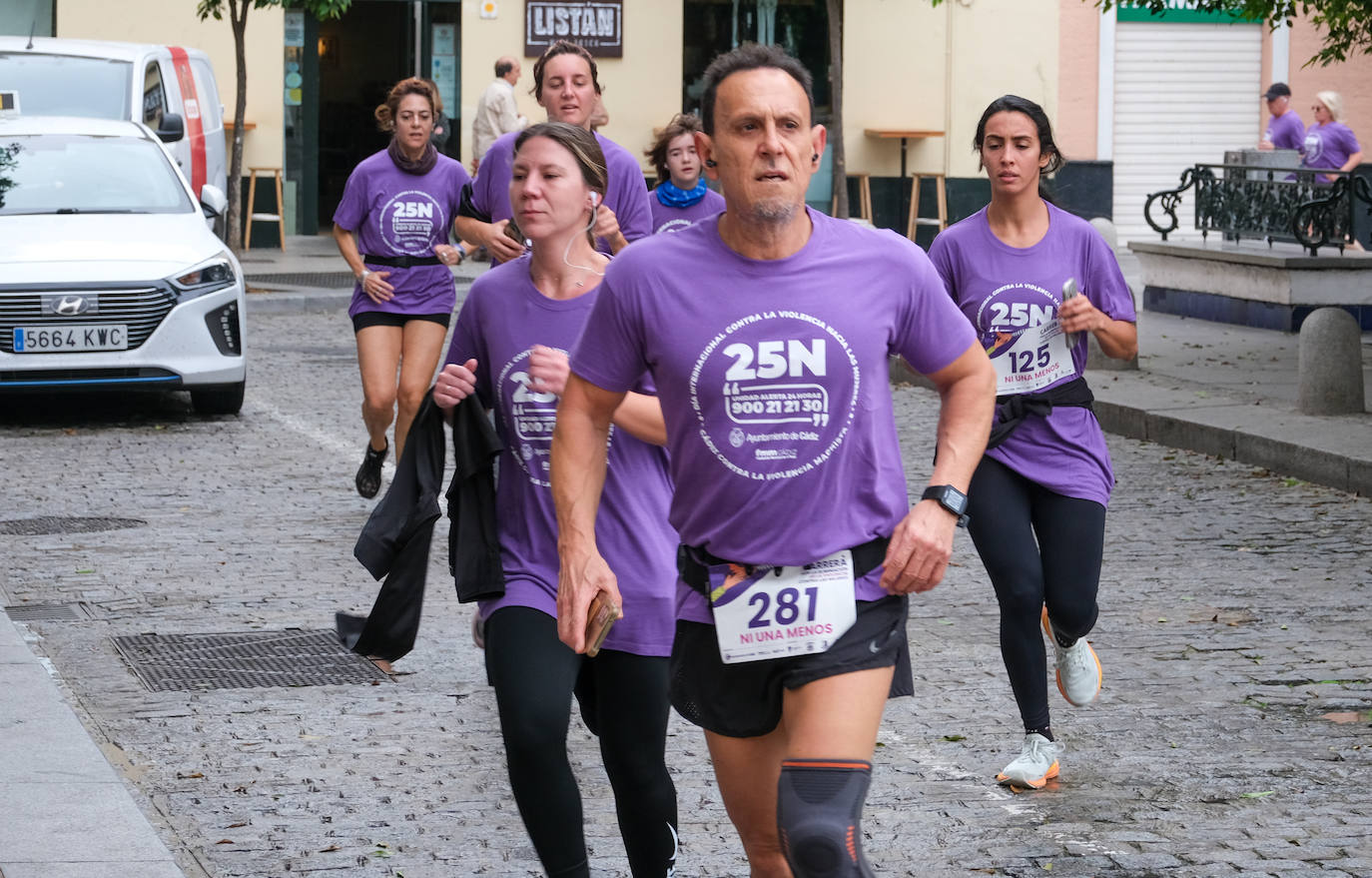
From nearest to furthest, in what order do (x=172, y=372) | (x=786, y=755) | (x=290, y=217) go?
1. (x=786, y=755)
2. (x=172, y=372)
3. (x=290, y=217)

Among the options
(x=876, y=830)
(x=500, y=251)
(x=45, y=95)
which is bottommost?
(x=876, y=830)

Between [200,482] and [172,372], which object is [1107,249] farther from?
[172,372]

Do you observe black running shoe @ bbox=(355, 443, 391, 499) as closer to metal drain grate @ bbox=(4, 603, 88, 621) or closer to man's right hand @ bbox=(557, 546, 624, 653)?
metal drain grate @ bbox=(4, 603, 88, 621)

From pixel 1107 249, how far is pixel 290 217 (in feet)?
71.9

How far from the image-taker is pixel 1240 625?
25.0 ft

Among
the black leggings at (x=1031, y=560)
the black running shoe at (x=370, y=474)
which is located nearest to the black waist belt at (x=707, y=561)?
the black leggings at (x=1031, y=560)

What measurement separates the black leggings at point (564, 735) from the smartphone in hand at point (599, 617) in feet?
1.21

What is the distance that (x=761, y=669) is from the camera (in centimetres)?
370

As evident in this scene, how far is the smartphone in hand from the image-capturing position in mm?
3752

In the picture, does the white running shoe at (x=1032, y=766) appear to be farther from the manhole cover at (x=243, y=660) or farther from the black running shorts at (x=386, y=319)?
the black running shorts at (x=386, y=319)

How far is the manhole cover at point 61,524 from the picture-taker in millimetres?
9312

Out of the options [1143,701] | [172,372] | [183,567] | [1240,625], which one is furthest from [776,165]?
[172,372]

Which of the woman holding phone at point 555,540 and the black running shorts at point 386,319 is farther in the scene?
the black running shorts at point 386,319

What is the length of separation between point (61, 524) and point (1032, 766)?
5456mm
